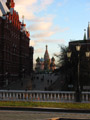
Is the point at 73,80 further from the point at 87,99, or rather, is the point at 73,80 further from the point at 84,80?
the point at 87,99

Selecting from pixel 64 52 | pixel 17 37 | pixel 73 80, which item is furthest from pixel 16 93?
pixel 17 37

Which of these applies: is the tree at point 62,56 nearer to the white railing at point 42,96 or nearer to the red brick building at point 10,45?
the white railing at point 42,96

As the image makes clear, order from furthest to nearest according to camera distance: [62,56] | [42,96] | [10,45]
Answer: [10,45]
[62,56]
[42,96]

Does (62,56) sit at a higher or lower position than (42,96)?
higher

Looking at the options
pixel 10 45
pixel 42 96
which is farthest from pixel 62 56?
pixel 10 45

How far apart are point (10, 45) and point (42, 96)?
149ft

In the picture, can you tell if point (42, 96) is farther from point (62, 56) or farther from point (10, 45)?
point (10, 45)

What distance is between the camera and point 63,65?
1351 inches

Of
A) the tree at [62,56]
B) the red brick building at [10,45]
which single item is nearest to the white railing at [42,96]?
the tree at [62,56]

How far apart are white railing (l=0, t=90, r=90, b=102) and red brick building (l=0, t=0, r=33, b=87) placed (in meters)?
35.2

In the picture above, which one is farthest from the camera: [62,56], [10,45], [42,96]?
[10,45]

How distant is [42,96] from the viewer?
63.3 ft

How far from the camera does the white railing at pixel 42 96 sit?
18828 mm

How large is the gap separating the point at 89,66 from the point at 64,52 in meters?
5.05
